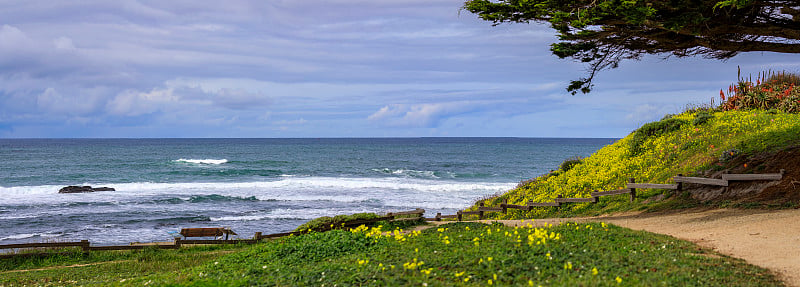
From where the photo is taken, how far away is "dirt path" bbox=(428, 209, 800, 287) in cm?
1002

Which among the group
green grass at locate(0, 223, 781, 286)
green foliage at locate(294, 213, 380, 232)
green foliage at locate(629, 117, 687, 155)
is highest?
green foliage at locate(629, 117, 687, 155)

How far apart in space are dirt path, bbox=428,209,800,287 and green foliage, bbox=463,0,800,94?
5196 millimetres

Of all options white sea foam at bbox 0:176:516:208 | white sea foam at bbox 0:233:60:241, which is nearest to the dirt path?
white sea foam at bbox 0:176:516:208

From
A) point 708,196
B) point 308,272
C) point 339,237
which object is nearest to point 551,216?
point 708,196

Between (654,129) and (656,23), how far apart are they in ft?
50.9

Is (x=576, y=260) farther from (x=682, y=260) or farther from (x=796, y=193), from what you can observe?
(x=796, y=193)

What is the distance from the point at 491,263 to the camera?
8.72 meters

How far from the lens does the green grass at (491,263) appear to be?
809 cm

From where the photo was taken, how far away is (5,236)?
85.6 ft

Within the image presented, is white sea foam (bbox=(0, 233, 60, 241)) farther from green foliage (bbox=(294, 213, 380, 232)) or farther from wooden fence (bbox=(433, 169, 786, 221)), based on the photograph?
wooden fence (bbox=(433, 169, 786, 221))

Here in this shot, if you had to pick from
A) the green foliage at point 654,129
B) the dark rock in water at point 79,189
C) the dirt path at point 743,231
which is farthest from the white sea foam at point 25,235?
the green foliage at point 654,129

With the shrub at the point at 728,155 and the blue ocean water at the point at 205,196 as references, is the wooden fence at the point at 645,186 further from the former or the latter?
the blue ocean water at the point at 205,196

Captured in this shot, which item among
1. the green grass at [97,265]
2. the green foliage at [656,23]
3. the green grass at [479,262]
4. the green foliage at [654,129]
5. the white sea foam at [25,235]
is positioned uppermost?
the green foliage at [656,23]

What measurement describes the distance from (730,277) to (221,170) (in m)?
62.0
